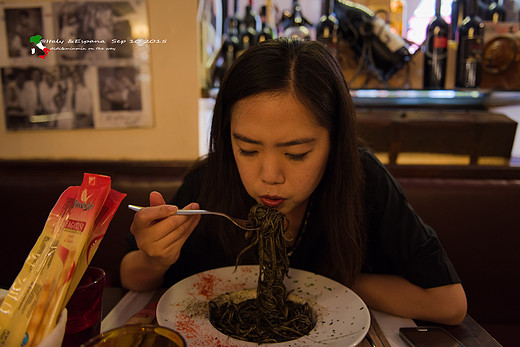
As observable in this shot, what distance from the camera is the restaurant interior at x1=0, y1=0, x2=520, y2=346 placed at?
80.4 inches

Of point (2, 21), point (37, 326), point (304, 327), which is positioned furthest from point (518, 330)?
point (2, 21)

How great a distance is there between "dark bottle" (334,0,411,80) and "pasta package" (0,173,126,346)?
221 centimetres

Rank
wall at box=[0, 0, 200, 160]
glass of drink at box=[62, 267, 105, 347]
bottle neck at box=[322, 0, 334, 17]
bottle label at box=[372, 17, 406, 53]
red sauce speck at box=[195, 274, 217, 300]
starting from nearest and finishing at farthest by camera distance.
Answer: glass of drink at box=[62, 267, 105, 347] → red sauce speck at box=[195, 274, 217, 300] → wall at box=[0, 0, 200, 160] → bottle label at box=[372, 17, 406, 53] → bottle neck at box=[322, 0, 334, 17]

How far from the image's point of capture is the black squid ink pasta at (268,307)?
38.5 inches

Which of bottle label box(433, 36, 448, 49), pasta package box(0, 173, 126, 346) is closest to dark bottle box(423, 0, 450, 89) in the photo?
bottle label box(433, 36, 448, 49)

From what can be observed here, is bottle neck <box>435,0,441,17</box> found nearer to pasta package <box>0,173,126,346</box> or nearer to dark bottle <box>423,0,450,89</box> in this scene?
dark bottle <box>423,0,450,89</box>

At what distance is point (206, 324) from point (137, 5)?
6.38ft

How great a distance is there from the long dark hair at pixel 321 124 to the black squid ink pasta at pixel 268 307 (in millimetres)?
263

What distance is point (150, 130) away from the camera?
2428 mm

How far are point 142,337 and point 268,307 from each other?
1.70 feet

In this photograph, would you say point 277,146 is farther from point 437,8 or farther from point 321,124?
point 437,8

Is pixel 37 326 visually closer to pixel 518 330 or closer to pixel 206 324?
pixel 206 324

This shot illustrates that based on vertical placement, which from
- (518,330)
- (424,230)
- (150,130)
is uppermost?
(150,130)

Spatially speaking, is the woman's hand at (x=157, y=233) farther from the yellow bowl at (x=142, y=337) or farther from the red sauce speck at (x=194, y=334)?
the yellow bowl at (x=142, y=337)
